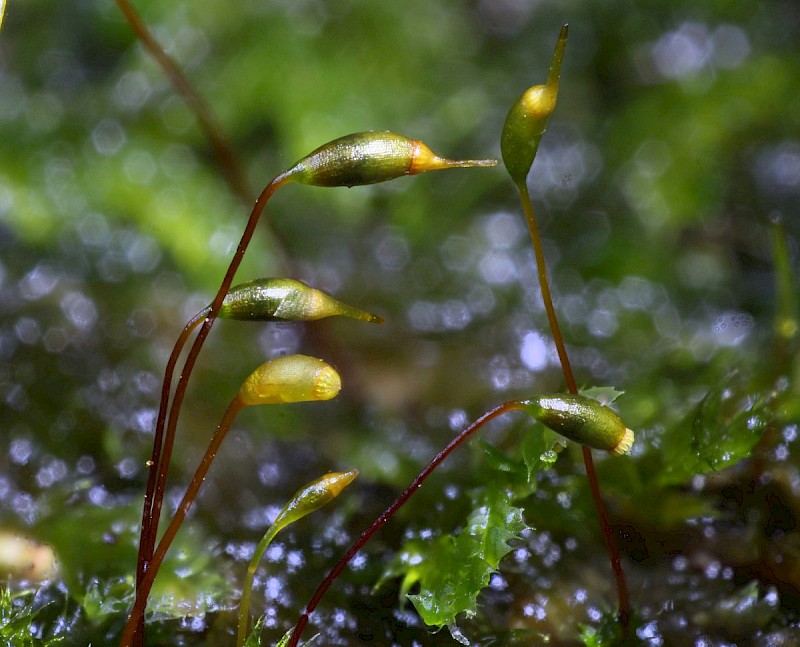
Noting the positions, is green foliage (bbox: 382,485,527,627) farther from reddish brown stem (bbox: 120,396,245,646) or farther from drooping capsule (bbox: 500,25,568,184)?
drooping capsule (bbox: 500,25,568,184)

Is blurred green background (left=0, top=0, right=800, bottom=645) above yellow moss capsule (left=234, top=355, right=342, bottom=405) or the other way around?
above

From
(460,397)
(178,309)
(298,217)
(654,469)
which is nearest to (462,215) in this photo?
A: (298,217)

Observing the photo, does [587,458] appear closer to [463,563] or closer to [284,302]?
[463,563]

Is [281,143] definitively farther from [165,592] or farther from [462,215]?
[165,592]

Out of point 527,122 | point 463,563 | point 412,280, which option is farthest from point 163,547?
point 412,280

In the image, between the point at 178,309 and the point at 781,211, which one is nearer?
the point at 178,309

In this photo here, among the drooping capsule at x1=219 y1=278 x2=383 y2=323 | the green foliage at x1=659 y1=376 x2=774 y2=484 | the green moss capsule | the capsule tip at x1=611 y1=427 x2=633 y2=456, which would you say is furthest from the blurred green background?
the drooping capsule at x1=219 y1=278 x2=383 y2=323

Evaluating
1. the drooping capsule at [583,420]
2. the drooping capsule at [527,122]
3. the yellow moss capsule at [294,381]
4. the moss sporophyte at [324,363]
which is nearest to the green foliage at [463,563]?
the moss sporophyte at [324,363]
